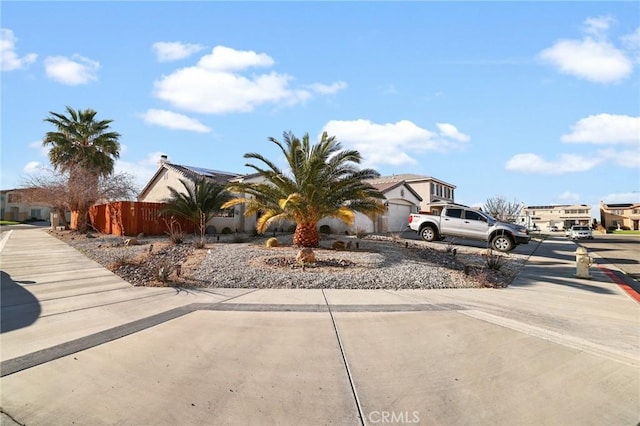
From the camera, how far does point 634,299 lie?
8.30m

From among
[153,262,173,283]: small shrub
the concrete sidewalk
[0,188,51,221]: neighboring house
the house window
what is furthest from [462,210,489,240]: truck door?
[0,188,51,221]: neighboring house

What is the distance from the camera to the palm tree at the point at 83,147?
25.0m

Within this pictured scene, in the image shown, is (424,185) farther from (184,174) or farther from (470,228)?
(184,174)

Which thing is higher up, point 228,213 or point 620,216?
point 620,216

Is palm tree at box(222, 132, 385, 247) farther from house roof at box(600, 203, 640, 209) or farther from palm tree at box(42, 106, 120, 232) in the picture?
house roof at box(600, 203, 640, 209)

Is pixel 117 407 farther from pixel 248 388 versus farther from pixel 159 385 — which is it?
pixel 248 388

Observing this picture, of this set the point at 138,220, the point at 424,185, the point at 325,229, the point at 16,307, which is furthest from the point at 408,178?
the point at 16,307

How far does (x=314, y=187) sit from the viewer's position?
13.2 metres

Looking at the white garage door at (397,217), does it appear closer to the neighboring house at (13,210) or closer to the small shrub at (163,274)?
the small shrub at (163,274)

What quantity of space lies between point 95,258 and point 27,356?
935 cm

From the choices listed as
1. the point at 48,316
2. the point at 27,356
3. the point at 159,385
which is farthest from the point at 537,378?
the point at 48,316

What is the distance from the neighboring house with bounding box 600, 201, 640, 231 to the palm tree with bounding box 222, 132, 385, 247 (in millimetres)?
77643
